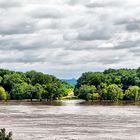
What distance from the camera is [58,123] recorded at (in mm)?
71562

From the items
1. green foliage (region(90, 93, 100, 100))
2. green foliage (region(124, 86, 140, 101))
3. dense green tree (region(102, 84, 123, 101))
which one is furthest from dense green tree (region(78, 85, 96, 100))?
green foliage (region(124, 86, 140, 101))

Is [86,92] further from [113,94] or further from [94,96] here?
[113,94]

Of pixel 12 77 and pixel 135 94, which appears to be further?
pixel 12 77

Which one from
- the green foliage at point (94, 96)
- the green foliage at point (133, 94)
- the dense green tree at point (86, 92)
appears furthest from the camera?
the dense green tree at point (86, 92)

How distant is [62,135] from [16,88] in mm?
117034

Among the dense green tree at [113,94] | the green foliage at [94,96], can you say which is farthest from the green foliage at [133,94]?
the green foliage at [94,96]

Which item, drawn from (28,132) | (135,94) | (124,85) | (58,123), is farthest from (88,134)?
(124,85)

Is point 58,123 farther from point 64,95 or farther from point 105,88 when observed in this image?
point 64,95

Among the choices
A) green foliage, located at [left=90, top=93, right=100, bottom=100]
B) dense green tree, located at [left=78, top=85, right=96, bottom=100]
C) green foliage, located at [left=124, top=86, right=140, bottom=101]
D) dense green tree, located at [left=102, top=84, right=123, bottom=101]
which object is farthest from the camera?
dense green tree, located at [left=78, top=85, right=96, bottom=100]

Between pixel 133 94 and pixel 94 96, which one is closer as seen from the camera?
pixel 133 94

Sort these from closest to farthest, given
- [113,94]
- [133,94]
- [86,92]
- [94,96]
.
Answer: [113,94] < [133,94] < [94,96] < [86,92]

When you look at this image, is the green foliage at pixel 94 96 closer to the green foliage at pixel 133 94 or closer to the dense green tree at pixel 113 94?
the dense green tree at pixel 113 94

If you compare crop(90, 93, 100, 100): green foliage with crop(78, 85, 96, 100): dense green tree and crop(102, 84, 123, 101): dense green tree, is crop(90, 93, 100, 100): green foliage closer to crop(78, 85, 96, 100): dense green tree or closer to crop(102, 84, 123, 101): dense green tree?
crop(78, 85, 96, 100): dense green tree

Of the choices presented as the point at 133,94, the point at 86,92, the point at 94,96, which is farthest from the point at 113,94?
the point at 86,92
